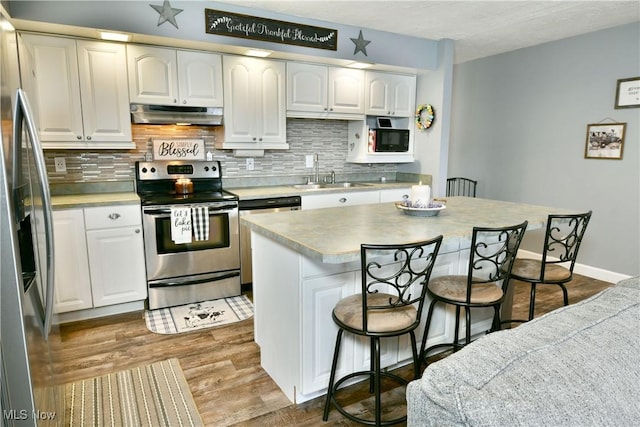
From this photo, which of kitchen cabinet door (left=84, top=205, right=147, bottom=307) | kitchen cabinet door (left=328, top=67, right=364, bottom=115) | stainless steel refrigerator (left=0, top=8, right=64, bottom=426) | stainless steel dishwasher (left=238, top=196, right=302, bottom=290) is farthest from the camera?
kitchen cabinet door (left=328, top=67, right=364, bottom=115)

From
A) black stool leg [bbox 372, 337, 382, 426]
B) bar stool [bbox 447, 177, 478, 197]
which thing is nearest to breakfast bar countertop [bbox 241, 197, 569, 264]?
black stool leg [bbox 372, 337, 382, 426]

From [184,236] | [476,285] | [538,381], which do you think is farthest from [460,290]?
[184,236]

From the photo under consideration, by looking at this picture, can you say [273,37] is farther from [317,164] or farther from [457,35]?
[457,35]

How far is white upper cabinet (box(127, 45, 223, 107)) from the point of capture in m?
3.25

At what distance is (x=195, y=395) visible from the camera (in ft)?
7.14

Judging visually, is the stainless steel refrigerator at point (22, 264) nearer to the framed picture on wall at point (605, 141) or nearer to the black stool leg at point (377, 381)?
the black stool leg at point (377, 381)

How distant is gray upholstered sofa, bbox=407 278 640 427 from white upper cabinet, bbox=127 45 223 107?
10.8 ft

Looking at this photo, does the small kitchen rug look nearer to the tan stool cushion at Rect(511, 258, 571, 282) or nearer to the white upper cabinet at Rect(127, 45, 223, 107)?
the white upper cabinet at Rect(127, 45, 223, 107)

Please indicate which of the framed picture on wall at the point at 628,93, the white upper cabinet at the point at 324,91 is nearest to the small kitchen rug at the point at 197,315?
the white upper cabinet at the point at 324,91

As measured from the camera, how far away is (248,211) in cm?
358

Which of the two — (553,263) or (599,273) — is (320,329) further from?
(599,273)

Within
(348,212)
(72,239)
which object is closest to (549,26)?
(348,212)

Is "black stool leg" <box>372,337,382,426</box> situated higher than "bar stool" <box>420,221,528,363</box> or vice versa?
"bar stool" <box>420,221,528,363</box>

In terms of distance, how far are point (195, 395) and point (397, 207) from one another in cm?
167
